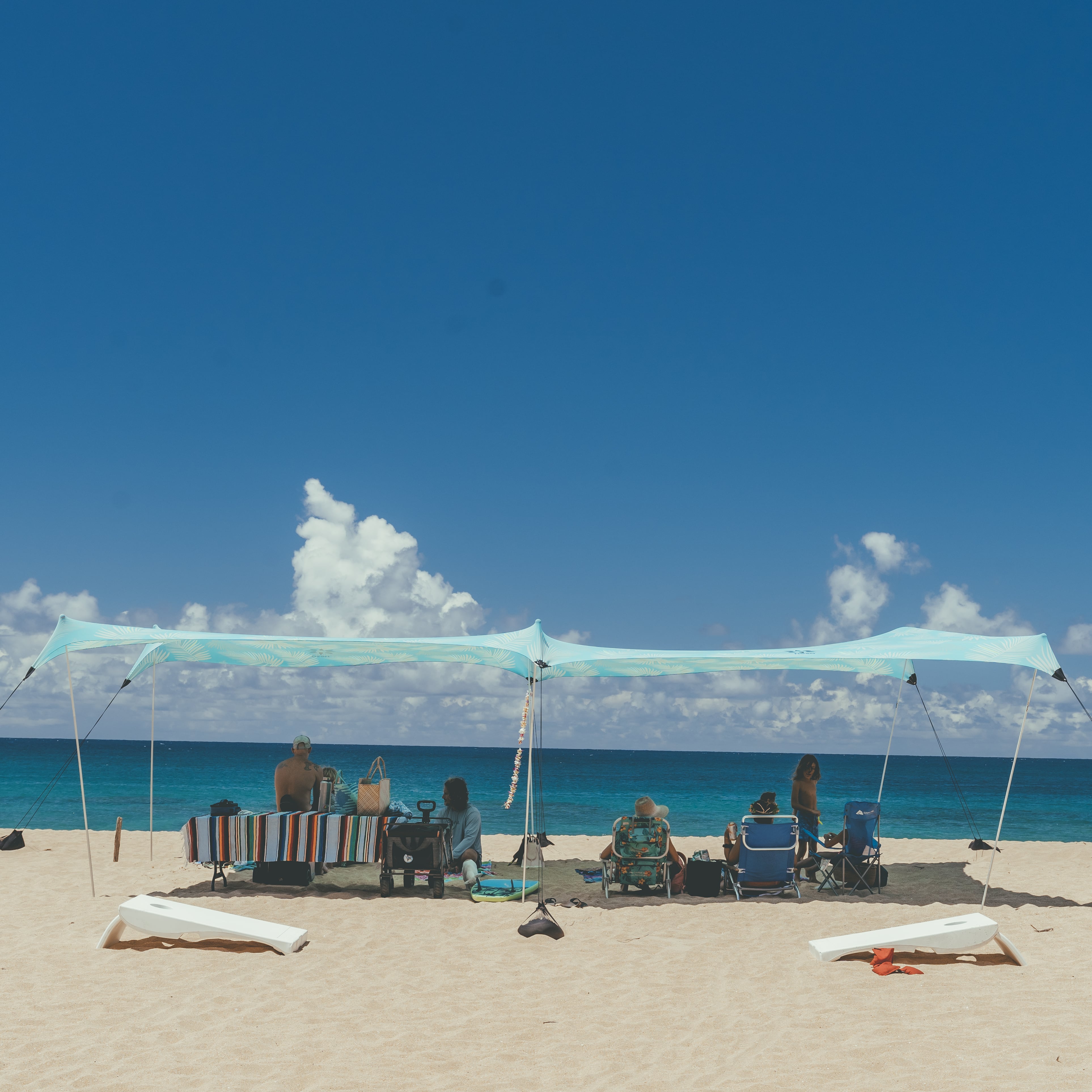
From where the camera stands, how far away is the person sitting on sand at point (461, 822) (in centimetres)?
830

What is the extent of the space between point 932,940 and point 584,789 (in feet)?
126

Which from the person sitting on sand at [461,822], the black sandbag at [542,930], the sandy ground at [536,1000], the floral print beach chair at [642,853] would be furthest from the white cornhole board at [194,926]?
the floral print beach chair at [642,853]

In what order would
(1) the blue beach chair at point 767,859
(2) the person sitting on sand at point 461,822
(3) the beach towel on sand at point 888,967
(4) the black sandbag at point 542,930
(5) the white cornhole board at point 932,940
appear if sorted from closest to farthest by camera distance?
1. (3) the beach towel on sand at point 888,967
2. (5) the white cornhole board at point 932,940
3. (4) the black sandbag at point 542,930
4. (1) the blue beach chair at point 767,859
5. (2) the person sitting on sand at point 461,822

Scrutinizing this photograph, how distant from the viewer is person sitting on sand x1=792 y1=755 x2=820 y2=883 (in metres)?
8.45

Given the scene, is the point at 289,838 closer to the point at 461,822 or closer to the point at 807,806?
the point at 461,822

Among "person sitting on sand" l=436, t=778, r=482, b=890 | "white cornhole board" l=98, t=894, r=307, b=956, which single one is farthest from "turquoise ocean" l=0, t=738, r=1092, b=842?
"white cornhole board" l=98, t=894, r=307, b=956

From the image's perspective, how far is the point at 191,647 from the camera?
8.93 m

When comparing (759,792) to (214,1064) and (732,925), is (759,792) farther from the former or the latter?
(214,1064)

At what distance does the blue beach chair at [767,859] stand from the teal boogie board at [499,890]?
178 cm

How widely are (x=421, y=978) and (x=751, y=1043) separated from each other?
79.3 inches

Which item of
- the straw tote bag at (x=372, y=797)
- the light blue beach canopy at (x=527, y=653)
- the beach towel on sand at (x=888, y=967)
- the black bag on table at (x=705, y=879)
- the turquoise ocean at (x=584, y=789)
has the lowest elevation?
the turquoise ocean at (x=584, y=789)

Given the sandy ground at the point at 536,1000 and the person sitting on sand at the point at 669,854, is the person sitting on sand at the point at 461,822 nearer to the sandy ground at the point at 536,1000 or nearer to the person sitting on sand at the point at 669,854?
the sandy ground at the point at 536,1000

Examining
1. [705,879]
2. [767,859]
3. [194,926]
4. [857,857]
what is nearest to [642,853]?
[705,879]

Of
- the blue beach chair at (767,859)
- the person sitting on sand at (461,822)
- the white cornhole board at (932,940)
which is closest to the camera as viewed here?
the white cornhole board at (932,940)
